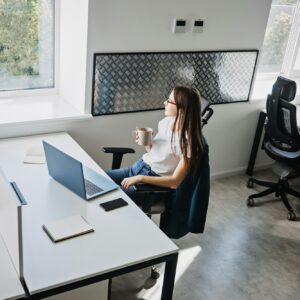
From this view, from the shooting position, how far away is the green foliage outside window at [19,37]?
292 centimetres

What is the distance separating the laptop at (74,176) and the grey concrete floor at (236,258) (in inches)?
27.4

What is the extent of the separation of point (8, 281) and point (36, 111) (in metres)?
1.60

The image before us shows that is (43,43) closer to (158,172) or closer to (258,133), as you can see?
(158,172)

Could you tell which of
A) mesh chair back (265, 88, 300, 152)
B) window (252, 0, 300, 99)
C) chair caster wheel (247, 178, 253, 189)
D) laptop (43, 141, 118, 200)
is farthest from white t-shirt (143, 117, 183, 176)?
window (252, 0, 300, 99)

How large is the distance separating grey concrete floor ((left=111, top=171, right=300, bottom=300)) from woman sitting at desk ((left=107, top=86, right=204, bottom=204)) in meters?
0.62

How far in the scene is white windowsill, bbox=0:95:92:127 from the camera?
2.82 metres

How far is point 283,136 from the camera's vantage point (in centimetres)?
340

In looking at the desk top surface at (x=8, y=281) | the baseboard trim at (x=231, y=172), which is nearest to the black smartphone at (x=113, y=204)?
the desk top surface at (x=8, y=281)

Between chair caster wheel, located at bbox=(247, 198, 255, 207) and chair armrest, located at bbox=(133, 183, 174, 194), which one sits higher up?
chair armrest, located at bbox=(133, 183, 174, 194)

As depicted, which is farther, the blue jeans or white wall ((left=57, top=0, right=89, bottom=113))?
white wall ((left=57, top=0, right=89, bottom=113))

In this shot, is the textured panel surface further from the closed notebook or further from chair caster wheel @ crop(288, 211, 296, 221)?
the closed notebook

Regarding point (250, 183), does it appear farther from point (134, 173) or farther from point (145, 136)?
point (145, 136)

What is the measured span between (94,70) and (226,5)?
116 cm

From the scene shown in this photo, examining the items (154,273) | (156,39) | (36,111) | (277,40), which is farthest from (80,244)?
(277,40)
